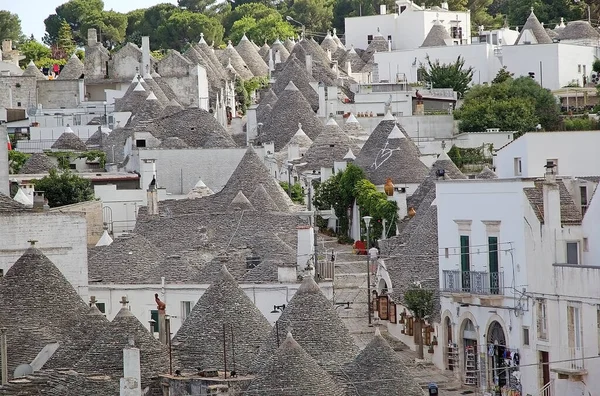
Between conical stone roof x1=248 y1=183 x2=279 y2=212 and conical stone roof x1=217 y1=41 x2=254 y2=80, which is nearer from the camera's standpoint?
conical stone roof x1=248 y1=183 x2=279 y2=212

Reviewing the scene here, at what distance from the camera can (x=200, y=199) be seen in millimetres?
83062

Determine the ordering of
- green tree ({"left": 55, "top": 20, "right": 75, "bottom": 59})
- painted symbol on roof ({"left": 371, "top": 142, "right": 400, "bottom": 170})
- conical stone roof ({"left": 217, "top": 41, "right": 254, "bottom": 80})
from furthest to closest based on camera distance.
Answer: green tree ({"left": 55, "top": 20, "right": 75, "bottom": 59}) → conical stone roof ({"left": 217, "top": 41, "right": 254, "bottom": 80}) → painted symbol on roof ({"left": 371, "top": 142, "right": 400, "bottom": 170})

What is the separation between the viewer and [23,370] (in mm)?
52938

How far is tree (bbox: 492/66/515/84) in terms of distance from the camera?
107 metres

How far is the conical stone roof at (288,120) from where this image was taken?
338 feet

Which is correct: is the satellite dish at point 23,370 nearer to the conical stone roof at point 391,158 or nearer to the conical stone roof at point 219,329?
the conical stone roof at point 219,329

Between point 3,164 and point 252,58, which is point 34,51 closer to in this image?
point 252,58

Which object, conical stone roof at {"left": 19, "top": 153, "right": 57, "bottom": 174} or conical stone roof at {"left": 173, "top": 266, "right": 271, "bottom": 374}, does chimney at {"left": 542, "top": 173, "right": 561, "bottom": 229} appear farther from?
conical stone roof at {"left": 19, "top": 153, "right": 57, "bottom": 174}

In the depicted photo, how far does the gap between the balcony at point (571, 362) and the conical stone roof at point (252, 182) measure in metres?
28.9

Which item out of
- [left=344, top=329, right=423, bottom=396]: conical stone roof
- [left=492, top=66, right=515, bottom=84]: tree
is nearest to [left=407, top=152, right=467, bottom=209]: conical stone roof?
[left=344, top=329, right=423, bottom=396]: conical stone roof

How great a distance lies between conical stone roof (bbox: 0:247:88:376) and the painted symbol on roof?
28182mm

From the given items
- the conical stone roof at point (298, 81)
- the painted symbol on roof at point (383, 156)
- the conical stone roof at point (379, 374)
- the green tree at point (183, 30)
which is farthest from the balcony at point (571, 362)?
the green tree at point (183, 30)

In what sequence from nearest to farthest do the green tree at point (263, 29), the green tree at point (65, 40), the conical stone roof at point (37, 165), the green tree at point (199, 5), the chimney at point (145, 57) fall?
the conical stone roof at point (37, 165)
the chimney at point (145, 57)
the green tree at point (263, 29)
the green tree at point (65, 40)
the green tree at point (199, 5)

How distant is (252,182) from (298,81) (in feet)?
113
